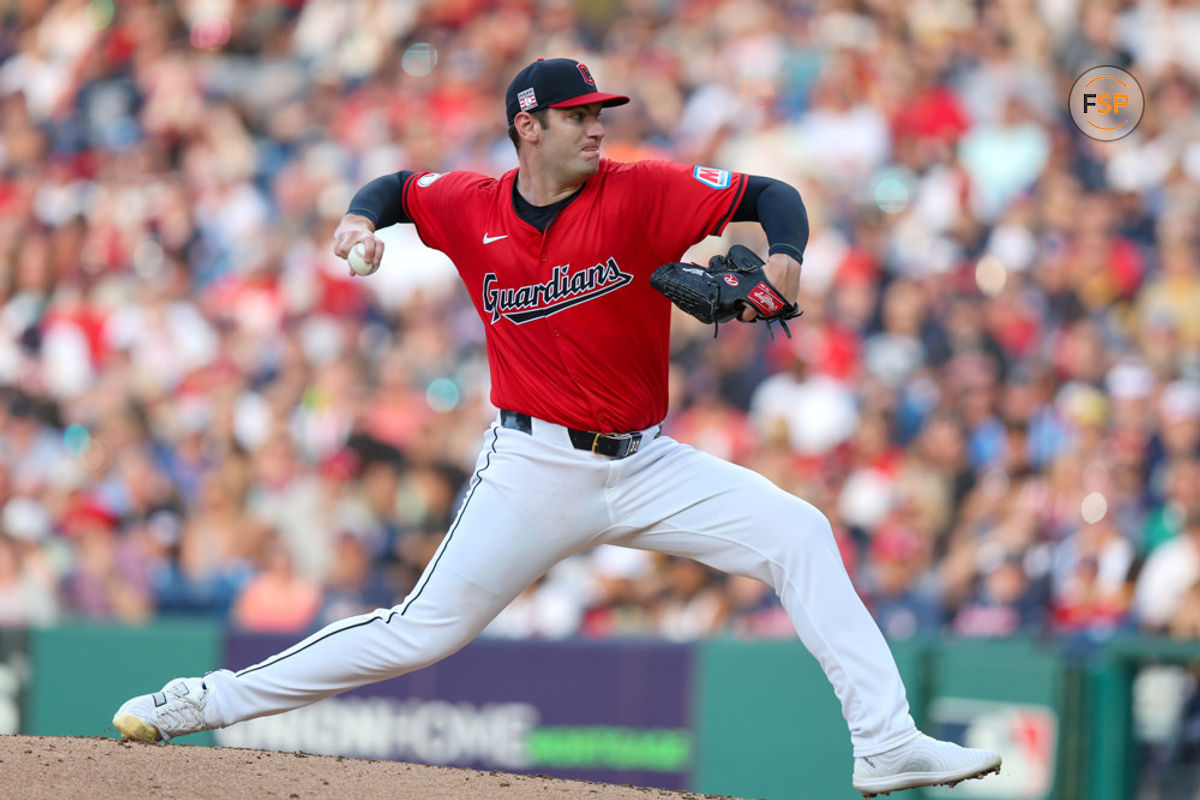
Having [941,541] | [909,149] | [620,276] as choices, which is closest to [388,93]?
[909,149]

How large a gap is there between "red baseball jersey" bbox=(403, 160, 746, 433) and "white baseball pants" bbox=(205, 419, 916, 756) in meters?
0.13

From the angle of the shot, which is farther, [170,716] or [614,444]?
[170,716]

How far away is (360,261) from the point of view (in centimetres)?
465

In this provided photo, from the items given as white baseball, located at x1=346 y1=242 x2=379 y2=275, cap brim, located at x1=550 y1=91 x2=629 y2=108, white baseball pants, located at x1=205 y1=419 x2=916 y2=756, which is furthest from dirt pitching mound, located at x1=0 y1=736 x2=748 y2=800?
cap brim, located at x1=550 y1=91 x2=629 y2=108

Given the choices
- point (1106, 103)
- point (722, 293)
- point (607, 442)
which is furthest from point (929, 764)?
point (1106, 103)

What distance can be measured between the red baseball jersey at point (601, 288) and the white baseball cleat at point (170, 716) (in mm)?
1297

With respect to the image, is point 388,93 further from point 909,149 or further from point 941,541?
point 941,541

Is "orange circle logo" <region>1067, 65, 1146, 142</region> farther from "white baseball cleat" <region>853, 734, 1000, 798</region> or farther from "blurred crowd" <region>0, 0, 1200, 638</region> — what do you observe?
"white baseball cleat" <region>853, 734, 1000, 798</region>

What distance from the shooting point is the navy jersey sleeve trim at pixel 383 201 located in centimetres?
507

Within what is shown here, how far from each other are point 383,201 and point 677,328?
17.1 feet

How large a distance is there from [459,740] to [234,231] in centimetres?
533

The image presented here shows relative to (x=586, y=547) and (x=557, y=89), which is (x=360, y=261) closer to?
(x=557, y=89)

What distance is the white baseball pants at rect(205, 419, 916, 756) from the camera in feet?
15.2

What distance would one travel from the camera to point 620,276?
4.79m
